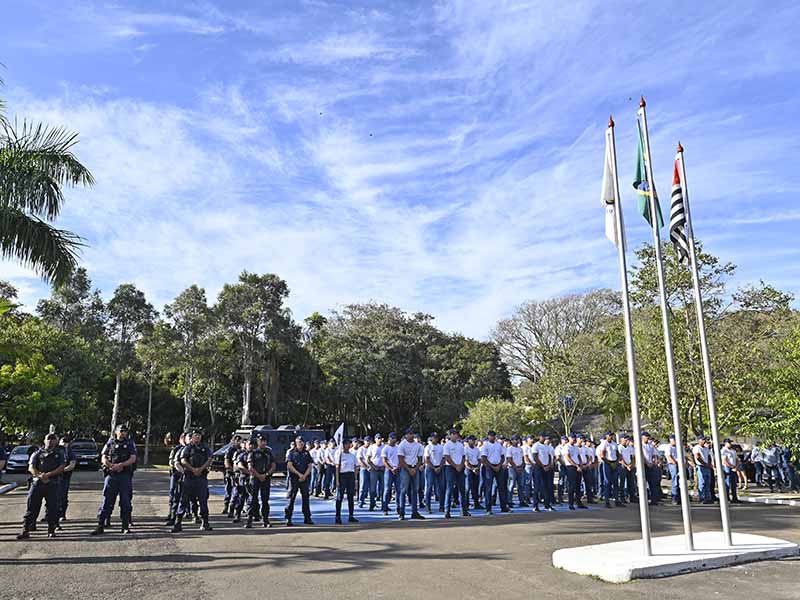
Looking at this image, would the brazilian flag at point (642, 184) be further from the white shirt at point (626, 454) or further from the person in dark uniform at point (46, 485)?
the person in dark uniform at point (46, 485)

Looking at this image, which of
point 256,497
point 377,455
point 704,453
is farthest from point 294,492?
point 704,453

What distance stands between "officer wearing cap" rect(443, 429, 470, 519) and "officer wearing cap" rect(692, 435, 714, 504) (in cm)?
634

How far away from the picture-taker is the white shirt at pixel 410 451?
44.7ft

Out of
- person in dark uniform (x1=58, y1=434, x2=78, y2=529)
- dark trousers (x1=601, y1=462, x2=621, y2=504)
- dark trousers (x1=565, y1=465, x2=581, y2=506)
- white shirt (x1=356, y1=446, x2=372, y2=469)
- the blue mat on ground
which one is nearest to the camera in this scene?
person in dark uniform (x1=58, y1=434, x2=78, y2=529)

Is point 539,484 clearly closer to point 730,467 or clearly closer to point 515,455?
point 515,455

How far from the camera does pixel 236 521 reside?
500 inches

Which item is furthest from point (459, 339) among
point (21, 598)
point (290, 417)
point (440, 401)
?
point (21, 598)

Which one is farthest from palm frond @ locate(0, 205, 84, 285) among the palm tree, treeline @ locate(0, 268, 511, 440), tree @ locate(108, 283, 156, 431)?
tree @ locate(108, 283, 156, 431)

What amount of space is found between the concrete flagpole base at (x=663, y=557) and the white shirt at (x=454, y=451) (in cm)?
538

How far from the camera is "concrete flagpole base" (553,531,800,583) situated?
7.48 meters

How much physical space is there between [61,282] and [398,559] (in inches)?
431

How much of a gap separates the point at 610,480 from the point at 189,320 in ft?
86.1

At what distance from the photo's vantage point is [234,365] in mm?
37344

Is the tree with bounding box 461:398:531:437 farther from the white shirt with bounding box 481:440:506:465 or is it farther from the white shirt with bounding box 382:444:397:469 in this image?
the white shirt with bounding box 382:444:397:469
